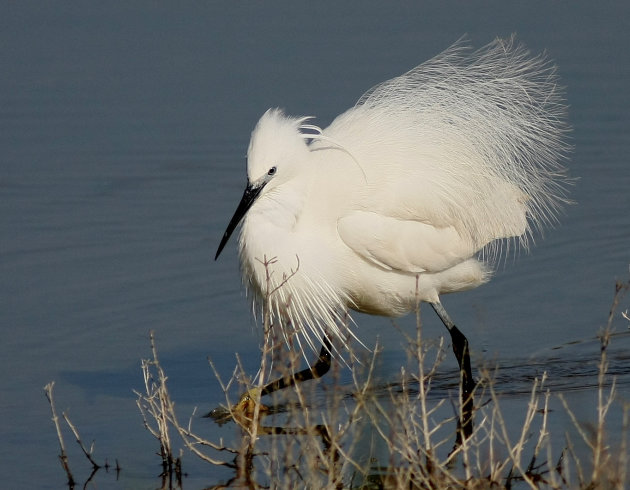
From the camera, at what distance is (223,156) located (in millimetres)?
9617

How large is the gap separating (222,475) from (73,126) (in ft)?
17.5

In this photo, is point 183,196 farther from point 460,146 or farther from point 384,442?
point 384,442

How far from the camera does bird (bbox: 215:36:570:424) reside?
5.68 m

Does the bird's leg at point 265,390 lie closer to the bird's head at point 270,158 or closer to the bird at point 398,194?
the bird at point 398,194

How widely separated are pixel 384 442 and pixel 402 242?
3.45 feet

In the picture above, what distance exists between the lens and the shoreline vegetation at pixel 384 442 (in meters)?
4.03

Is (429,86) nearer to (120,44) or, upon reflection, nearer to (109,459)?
(109,459)

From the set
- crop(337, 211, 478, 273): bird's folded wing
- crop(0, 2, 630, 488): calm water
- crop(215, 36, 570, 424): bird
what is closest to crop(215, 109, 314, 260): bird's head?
crop(215, 36, 570, 424): bird

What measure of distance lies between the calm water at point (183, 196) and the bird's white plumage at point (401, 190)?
0.68m

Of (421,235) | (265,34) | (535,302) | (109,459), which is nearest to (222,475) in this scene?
(109,459)

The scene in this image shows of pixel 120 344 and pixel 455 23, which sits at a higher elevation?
pixel 455 23

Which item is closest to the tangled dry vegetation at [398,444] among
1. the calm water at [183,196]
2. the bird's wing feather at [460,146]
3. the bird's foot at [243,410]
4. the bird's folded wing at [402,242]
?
the bird's foot at [243,410]

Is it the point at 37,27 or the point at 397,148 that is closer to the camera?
the point at 397,148

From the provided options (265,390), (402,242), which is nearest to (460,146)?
(402,242)
